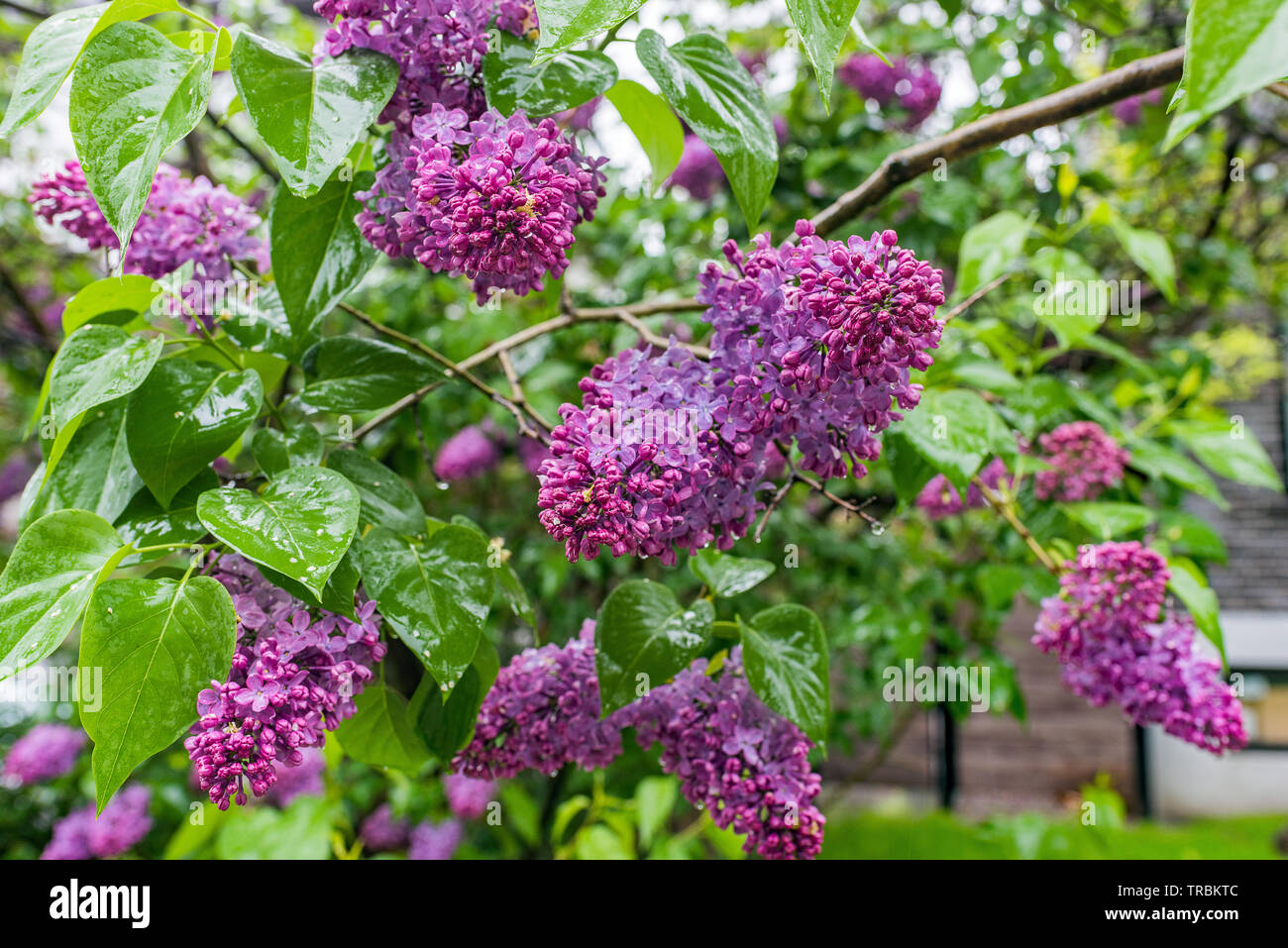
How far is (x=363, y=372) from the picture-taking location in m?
0.76

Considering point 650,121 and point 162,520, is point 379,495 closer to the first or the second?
point 162,520

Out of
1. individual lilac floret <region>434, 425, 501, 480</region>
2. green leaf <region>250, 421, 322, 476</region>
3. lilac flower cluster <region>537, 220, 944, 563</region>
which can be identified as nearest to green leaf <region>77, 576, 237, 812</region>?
green leaf <region>250, 421, 322, 476</region>

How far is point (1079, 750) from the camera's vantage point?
5188 mm

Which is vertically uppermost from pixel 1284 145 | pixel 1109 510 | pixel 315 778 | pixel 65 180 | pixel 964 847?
pixel 1284 145

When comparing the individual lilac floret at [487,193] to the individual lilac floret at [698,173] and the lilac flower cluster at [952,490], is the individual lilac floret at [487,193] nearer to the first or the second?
the lilac flower cluster at [952,490]

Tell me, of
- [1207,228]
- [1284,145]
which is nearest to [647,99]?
[1207,228]

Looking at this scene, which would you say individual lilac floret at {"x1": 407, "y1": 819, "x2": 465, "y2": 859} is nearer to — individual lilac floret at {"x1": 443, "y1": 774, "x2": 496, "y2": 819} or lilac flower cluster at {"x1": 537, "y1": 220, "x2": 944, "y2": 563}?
individual lilac floret at {"x1": 443, "y1": 774, "x2": 496, "y2": 819}

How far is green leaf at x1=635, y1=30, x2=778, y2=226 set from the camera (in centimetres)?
66

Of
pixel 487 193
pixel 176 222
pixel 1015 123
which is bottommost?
pixel 487 193

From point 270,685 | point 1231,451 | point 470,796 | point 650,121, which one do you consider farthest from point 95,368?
point 470,796

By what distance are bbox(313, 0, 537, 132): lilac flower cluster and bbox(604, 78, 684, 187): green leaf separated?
0.12 meters

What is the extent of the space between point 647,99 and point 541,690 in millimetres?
543

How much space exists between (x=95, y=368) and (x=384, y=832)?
6.67 ft
